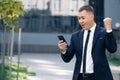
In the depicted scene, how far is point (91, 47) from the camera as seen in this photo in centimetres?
484

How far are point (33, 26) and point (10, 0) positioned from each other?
19755 millimetres

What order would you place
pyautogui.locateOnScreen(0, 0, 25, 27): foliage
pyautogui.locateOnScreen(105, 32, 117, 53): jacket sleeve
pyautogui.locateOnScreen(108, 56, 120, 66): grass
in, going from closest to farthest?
1. pyautogui.locateOnScreen(105, 32, 117, 53): jacket sleeve
2. pyautogui.locateOnScreen(0, 0, 25, 27): foliage
3. pyautogui.locateOnScreen(108, 56, 120, 66): grass

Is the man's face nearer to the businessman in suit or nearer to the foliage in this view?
the businessman in suit

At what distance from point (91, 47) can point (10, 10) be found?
12.4 ft

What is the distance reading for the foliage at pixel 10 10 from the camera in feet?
27.1

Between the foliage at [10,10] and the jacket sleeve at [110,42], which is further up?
the jacket sleeve at [110,42]

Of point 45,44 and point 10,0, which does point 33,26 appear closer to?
point 45,44

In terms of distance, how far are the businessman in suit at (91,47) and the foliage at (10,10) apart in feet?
11.6

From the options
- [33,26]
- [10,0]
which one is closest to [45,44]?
[33,26]

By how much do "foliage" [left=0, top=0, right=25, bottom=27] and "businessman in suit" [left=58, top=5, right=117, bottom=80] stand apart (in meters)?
3.54

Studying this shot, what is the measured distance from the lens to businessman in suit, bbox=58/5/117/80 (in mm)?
4770

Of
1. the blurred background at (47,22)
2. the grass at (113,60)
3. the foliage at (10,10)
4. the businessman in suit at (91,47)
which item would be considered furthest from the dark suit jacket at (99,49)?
the blurred background at (47,22)

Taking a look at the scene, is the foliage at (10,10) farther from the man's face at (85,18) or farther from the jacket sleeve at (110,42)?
the jacket sleeve at (110,42)

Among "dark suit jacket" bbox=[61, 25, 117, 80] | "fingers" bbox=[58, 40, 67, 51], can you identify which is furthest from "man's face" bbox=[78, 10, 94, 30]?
"fingers" bbox=[58, 40, 67, 51]
